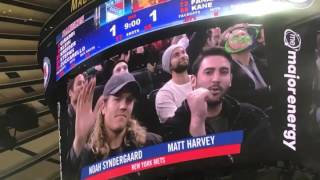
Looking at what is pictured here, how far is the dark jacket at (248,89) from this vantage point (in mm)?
8328

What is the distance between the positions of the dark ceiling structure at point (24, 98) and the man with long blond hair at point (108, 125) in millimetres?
1975

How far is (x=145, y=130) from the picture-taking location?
9016mm

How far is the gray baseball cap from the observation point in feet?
30.3

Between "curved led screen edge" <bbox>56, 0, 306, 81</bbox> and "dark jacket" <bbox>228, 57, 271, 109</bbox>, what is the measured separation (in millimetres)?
690

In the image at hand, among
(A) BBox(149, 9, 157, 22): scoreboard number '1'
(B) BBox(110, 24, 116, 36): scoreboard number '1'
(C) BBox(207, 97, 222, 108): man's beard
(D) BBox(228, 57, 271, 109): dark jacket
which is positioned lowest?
(C) BBox(207, 97, 222, 108): man's beard

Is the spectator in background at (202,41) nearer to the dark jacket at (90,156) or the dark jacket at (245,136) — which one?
the dark jacket at (245,136)

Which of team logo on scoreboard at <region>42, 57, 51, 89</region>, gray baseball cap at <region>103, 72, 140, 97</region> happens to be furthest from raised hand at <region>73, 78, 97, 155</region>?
team logo on scoreboard at <region>42, 57, 51, 89</region>

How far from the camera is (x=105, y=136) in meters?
9.58

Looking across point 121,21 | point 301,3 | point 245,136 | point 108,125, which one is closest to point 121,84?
point 108,125

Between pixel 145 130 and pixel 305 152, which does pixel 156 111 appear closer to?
pixel 145 130

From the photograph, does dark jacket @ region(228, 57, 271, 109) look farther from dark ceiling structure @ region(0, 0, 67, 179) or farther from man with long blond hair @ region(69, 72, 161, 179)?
dark ceiling structure @ region(0, 0, 67, 179)

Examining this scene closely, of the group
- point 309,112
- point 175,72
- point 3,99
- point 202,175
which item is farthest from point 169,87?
point 3,99

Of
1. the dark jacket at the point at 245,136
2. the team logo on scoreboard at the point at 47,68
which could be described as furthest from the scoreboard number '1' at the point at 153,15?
the team logo on scoreboard at the point at 47,68

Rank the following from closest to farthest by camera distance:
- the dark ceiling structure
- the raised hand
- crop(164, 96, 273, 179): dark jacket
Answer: crop(164, 96, 273, 179): dark jacket < the raised hand < the dark ceiling structure
